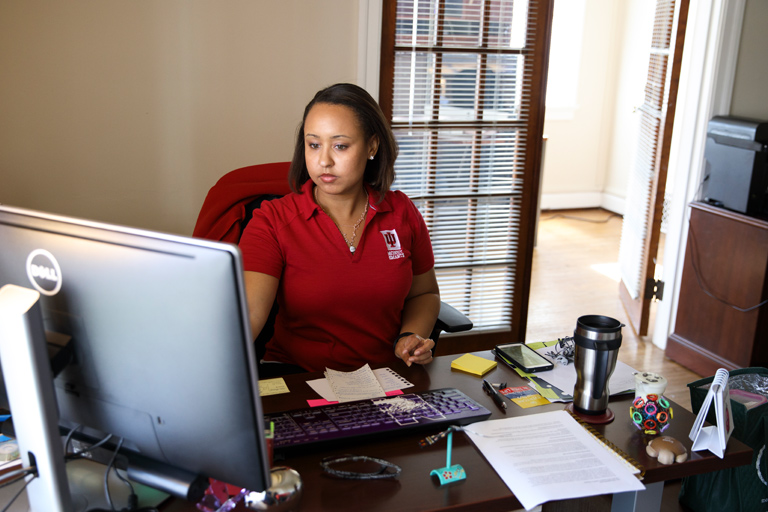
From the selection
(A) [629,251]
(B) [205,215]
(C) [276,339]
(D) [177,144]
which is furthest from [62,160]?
(A) [629,251]

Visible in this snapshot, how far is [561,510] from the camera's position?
1499 mm

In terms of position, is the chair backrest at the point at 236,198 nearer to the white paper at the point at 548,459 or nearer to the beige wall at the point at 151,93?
the beige wall at the point at 151,93

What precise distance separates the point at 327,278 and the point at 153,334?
882mm

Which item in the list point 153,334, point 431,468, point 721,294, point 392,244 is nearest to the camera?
point 153,334

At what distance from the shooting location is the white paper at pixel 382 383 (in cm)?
142

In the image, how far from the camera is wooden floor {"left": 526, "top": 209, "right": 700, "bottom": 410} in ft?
11.1

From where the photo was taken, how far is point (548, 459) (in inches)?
46.7

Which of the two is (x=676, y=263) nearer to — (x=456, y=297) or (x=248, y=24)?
(x=456, y=297)

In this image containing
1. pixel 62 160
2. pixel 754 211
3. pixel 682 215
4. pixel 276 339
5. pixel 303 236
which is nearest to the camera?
pixel 303 236

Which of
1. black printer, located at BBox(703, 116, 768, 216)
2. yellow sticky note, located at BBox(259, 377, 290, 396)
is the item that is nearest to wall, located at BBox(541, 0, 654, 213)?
black printer, located at BBox(703, 116, 768, 216)

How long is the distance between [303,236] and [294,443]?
688 mm

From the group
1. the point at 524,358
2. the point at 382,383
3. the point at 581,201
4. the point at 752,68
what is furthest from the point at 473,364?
the point at 581,201

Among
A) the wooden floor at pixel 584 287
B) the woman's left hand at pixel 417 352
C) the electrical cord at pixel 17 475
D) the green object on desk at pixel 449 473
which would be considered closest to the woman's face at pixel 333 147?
the woman's left hand at pixel 417 352

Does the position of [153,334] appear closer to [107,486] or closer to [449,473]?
[107,486]
